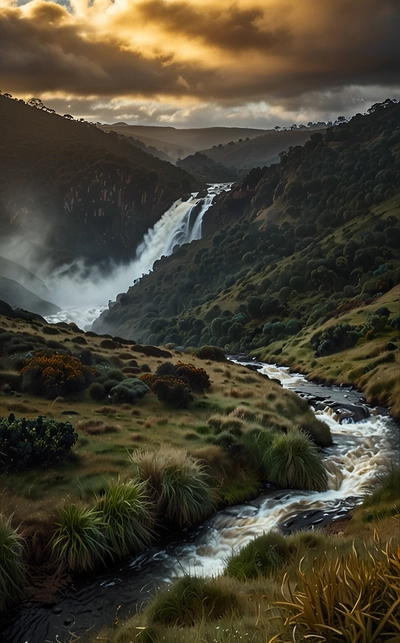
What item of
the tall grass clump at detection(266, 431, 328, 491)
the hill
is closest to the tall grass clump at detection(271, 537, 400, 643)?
the tall grass clump at detection(266, 431, 328, 491)

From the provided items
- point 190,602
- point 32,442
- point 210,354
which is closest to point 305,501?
point 32,442

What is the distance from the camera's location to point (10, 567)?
12469mm

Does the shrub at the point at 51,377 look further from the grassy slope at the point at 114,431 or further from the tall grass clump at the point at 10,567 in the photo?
the tall grass clump at the point at 10,567

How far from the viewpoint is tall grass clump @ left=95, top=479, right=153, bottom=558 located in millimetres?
14375

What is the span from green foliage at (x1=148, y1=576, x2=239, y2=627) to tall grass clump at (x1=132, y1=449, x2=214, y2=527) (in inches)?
272

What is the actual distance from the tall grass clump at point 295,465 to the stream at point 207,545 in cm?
55

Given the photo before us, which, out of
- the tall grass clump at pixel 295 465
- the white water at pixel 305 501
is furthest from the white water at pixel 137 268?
the tall grass clump at pixel 295 465

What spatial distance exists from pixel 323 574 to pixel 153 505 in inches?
480

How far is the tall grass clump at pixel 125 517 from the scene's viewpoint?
47.2 feet

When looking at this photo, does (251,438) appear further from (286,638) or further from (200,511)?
(286,638)

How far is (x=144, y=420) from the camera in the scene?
79.0ft

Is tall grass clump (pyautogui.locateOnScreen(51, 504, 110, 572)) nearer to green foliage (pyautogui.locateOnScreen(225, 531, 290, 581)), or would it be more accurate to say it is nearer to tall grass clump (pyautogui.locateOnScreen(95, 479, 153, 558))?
tall grass clump (pyautogui.locateOnScreen(95, 479, 153, 558))

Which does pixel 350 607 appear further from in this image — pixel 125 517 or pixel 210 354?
pixel 210 354

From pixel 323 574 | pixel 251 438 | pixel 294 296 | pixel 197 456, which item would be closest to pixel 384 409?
pixel 251 438
